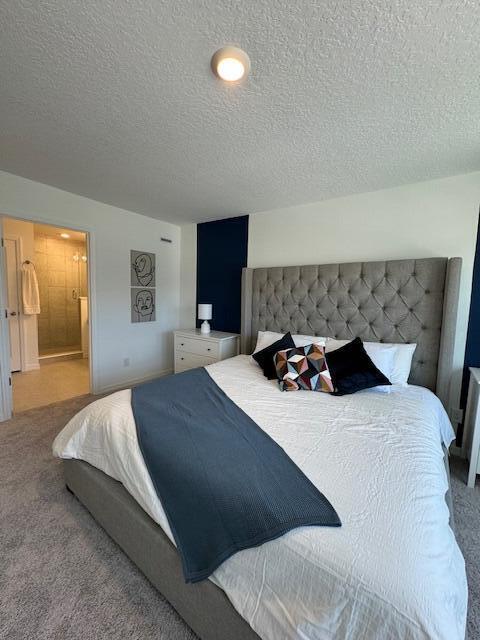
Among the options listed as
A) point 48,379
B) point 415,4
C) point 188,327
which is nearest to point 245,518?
point 415,4

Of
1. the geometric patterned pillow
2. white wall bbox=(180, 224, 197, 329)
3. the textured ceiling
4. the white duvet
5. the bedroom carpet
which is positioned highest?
the textured ceiling

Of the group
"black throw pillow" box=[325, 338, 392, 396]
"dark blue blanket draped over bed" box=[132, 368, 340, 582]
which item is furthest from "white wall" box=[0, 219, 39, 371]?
"black throw pillow" box=[325, 338, 392, 396]

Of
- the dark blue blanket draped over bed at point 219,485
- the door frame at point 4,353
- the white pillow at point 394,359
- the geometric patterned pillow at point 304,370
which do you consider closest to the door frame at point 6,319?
the door frame at point 4,353

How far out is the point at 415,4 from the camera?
38.0 inches

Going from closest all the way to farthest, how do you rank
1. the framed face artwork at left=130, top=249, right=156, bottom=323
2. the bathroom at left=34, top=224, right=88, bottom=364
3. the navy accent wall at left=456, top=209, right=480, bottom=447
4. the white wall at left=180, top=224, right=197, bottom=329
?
the navy accent wall at left=456, top=209, right=480, bottom=447 < the framed face artwork at left=130, top=249, right=156, bottom=323 < the white wall at left=180, top=224, right=197, bottom=329 < the bathroom at left=34, top=224, right=88, bottom=364

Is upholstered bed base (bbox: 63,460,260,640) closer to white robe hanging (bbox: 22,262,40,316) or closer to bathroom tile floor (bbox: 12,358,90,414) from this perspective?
bathroom tile floor (bbox: 12,358,90,414)

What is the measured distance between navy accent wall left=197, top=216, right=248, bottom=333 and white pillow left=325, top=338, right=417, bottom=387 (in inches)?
71.7

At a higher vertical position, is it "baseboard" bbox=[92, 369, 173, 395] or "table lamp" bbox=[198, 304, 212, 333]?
"table lamp" bbox=[198, 304, 212, 333]

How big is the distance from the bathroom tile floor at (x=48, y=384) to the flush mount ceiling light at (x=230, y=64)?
3494 mm

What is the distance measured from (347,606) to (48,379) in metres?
4.49

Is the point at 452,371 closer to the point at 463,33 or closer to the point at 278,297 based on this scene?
the point at 278,297

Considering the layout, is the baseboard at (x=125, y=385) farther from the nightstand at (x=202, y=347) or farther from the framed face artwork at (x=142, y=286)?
the framed face artwork at (x=142, y=286)

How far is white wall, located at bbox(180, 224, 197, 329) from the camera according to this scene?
13.4 ft

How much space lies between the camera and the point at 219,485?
3.31ft
